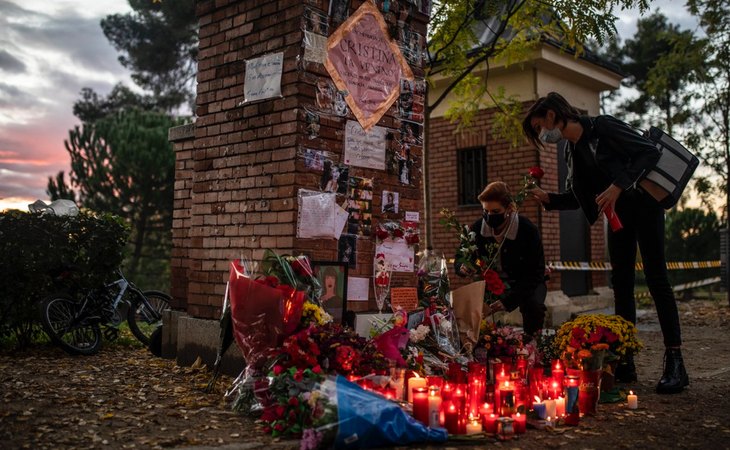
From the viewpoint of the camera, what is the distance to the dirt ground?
3320 millimetres

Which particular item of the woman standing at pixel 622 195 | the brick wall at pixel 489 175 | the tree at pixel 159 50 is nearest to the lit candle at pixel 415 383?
the woman standing at pixel 622 195

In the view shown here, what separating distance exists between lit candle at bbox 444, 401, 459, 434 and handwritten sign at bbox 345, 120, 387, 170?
222cm

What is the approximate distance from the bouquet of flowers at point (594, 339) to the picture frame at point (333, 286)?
1633 millimetres

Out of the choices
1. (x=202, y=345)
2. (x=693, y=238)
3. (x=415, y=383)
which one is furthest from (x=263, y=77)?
(x=693, y=238)

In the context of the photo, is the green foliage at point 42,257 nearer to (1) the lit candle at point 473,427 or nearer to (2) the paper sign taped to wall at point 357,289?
(2) the paper sign taped to wall at point 357,289

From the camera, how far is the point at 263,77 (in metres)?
5.05

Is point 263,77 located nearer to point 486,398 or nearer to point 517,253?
point 517,253

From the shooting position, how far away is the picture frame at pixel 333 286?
4.66 m

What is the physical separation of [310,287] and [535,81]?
7.62m

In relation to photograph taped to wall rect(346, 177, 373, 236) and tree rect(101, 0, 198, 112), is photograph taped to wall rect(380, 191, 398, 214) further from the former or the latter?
tree rect(101, 0, 198, 112)

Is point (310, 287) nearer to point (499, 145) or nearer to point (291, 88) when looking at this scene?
point (291, 88)

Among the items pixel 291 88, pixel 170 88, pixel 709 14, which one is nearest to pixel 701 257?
pixel 709 14

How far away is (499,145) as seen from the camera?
10.9 m

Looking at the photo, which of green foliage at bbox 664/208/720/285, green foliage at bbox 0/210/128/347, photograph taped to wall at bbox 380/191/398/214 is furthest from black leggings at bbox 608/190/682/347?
green foliage at bbox 664/208/720/285
